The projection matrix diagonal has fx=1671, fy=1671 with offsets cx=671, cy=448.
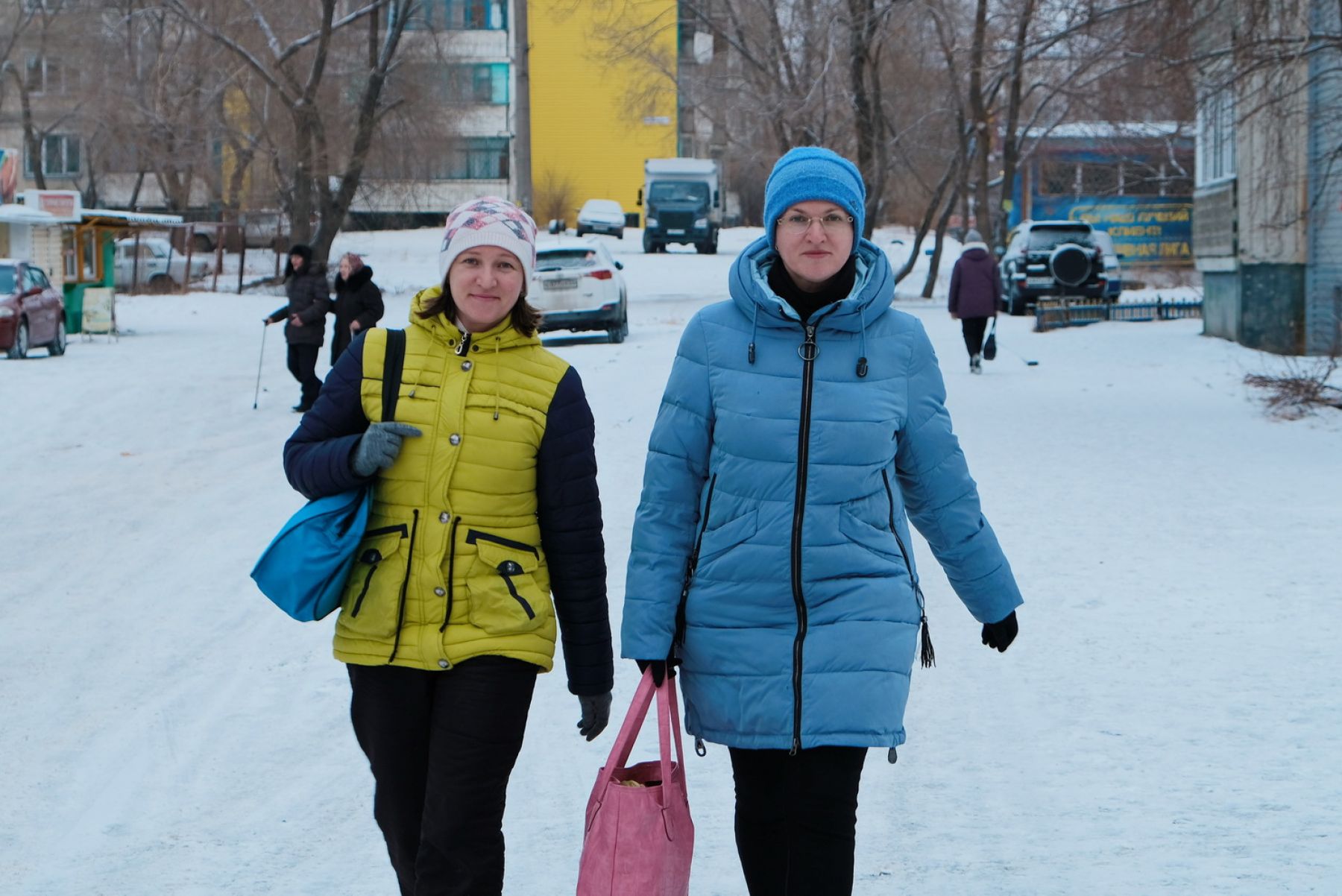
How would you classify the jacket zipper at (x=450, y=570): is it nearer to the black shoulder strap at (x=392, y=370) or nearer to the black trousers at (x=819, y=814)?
the black shoulder strap at (x=392, y=370)

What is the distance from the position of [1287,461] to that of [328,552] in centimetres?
1020

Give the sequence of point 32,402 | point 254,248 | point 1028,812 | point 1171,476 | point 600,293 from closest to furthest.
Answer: point 1028,812
point 1171,476
point 32,402
point 600,293
point 254,248

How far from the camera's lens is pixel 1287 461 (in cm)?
1221

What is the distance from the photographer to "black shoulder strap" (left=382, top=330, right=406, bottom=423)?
139 inches

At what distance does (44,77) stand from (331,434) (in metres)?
61.0

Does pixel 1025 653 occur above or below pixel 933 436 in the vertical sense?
below

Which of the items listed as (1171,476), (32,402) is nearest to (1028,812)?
(1171,476)

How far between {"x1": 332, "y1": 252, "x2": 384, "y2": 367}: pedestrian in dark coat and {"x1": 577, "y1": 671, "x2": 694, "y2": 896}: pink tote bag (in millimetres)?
12685

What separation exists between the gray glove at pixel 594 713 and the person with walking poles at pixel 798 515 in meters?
0.22

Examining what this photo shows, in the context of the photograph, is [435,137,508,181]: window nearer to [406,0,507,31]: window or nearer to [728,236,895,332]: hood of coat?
[406,0,507,31]: window

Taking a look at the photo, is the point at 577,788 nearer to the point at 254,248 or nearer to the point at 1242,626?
the point at 1242,626

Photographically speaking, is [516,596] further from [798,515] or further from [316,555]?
[798,515]

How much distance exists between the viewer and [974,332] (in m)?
→ 19.3

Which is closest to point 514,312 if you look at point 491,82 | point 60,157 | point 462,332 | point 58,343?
point 462,332
